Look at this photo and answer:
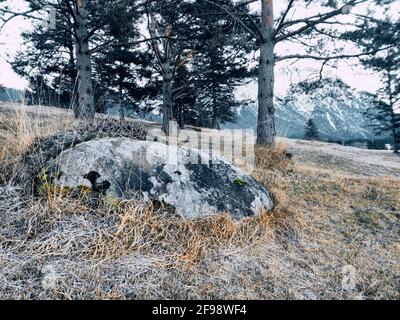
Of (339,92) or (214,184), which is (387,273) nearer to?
(214,184)

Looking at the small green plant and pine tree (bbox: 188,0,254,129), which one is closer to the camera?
the small green plant

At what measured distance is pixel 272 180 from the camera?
13.9 feet

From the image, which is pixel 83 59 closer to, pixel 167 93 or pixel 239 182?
pixel 167 93

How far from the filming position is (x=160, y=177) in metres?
2.82

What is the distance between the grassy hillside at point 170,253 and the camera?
6.37ft

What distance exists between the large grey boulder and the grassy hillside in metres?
0.14

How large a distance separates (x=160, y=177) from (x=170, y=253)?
0.79 m

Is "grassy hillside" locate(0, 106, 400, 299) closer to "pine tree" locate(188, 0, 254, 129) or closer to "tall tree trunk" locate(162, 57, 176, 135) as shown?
"pine tree" locate(188, 0, 254, 129)

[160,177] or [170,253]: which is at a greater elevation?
[160,177]

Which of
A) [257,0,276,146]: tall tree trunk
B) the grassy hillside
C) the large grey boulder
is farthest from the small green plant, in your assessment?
[257,0,276,146]: tall tree trunk

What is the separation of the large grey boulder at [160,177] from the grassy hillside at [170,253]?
0.46ft

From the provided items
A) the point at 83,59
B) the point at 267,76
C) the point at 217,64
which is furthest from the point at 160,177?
the point at 217,64

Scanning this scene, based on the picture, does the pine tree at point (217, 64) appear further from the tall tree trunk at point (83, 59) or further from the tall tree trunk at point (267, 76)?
the tall tree trunk at point (83, 59)

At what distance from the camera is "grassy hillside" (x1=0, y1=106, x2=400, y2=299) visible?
1941mm
